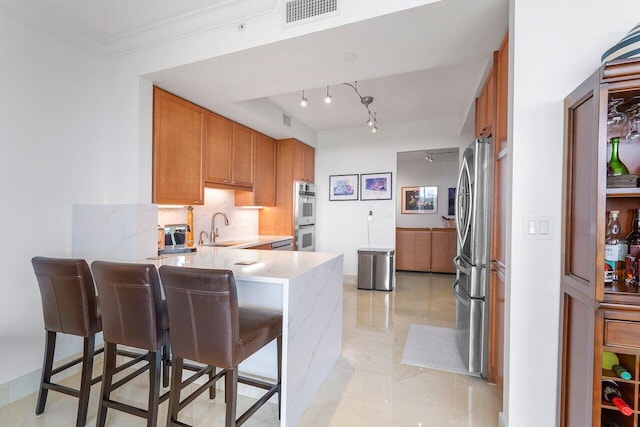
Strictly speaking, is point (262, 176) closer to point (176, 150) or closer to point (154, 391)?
point (176, 150)

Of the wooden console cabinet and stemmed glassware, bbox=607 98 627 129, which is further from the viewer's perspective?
stemmed glassware, bbox=607 98 627 129

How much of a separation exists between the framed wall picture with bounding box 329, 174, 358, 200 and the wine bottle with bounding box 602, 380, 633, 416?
4.31 metres

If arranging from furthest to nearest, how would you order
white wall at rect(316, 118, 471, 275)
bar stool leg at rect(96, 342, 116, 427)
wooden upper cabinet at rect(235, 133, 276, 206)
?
white wall at rect(316, 118, 471, 275) < wooden upper cabinet at rect(235, 133, 276, 206) < bar stool leg at rect(96, 342, 116, 427)

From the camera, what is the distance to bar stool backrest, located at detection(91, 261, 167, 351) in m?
1.50

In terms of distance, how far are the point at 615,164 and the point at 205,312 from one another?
1993 millimetres

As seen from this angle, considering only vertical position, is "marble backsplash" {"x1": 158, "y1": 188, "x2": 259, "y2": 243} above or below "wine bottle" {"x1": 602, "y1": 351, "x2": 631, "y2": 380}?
above

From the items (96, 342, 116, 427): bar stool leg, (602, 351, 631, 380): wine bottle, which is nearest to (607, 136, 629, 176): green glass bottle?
(602, 351, 631, 380): wine bottle

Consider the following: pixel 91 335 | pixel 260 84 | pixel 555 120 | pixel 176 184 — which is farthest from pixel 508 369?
pixel 176 184

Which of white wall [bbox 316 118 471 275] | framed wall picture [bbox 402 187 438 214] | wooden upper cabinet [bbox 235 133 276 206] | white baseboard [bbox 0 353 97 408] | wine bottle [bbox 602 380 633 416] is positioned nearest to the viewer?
wine bottle [bbox 602 380 633 416]

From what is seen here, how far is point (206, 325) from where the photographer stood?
1.40 metres

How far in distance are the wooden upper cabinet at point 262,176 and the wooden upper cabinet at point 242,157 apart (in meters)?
0.11

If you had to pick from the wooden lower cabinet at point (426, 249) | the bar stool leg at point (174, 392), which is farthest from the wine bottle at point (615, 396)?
the wooden lower cabinet at point (426, 249)

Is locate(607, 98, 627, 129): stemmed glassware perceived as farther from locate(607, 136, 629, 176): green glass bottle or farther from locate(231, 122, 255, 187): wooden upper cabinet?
locate(231, 122, 255, 187): wooden upper cabinet

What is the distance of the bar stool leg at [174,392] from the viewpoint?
4.85 feet
